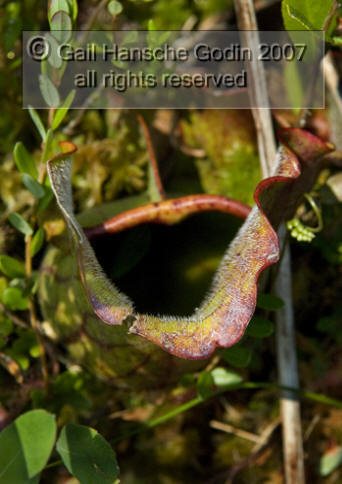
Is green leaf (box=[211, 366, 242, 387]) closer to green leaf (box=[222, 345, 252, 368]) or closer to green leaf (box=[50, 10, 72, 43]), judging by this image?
green leaf (box=[222, 345, 252, 368])

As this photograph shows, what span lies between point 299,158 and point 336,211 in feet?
1.63

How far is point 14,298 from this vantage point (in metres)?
1.14

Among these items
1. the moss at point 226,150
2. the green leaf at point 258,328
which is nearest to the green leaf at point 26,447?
the green leaf at point 258,328

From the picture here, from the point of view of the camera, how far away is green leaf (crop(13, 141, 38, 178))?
3.34 feet

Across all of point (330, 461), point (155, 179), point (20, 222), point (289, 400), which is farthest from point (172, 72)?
point (330, 461)

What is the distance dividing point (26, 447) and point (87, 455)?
0.12 meters

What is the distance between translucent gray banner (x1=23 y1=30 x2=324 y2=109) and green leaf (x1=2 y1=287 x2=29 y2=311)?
1.68ft

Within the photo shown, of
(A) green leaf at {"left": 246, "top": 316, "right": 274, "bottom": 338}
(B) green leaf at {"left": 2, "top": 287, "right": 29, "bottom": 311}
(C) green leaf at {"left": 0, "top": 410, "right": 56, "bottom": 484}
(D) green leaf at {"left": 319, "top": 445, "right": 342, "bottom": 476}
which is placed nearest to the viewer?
(C) green leaf at {"left": 0, "top": 410, "right": 56, "bottom": 484}

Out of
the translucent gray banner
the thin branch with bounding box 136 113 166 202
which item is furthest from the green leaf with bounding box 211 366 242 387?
the translucent gray banner

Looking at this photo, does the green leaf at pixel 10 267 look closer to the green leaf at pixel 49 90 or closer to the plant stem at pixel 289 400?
the green leaf at pixel 49 90

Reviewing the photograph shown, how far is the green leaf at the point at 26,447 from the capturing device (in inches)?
36.2

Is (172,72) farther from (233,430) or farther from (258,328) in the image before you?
(233,430)

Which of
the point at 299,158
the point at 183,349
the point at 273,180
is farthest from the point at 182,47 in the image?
the point at 183,349

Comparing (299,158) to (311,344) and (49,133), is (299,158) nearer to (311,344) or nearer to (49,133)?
(49,133)
